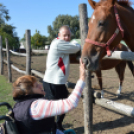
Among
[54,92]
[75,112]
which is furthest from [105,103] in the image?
[75,112]

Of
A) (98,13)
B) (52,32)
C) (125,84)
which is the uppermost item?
(52,32)

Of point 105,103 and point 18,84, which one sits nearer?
point 18,84

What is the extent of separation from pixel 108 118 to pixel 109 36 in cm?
202

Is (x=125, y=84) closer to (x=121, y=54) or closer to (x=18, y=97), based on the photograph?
(x=121, y=54)

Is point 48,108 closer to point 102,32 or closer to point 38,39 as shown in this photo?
point 102,32

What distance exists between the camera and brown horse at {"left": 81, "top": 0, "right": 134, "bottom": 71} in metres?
1.72

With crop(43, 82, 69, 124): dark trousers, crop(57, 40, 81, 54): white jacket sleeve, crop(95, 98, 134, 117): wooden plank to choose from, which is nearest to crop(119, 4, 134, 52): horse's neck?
crop(57, 40, 81, 54): white jacket sleeve

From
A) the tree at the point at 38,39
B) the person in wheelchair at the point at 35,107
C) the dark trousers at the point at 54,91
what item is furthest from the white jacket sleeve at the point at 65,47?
the tree at the point at 38,39

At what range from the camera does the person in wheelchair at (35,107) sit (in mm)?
1153

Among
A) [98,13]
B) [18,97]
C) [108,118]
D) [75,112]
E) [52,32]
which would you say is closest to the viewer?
[18,97]

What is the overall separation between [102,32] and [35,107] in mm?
1220

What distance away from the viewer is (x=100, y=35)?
1.76 metres

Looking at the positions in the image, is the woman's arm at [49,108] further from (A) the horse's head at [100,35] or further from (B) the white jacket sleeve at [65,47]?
(B) the white jacket sleeve at [65,47]

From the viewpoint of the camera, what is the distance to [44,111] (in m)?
1.15
